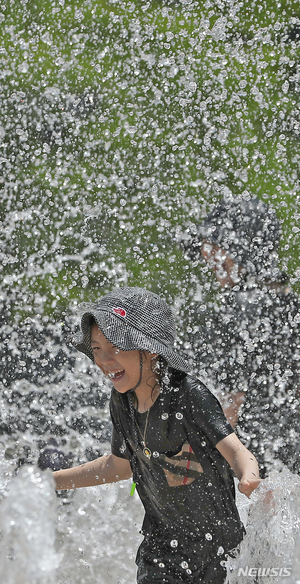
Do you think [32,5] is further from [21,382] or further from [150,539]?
[150,539]

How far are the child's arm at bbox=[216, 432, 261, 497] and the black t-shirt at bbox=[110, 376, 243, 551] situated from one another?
0.08m

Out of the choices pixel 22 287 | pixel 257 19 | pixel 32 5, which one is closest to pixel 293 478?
pixel 22 287

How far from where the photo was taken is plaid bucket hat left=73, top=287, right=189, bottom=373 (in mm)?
1808

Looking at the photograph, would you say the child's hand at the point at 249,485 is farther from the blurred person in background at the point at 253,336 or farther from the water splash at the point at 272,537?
the blurred person in background at the point at 253,336

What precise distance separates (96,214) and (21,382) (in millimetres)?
1502

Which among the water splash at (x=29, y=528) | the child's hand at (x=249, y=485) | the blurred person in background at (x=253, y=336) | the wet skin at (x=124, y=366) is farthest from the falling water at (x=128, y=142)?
the child's hand at (x=249, y=485)

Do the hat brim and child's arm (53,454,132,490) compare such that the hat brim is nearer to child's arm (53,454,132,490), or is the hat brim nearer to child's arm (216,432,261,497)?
child's arm (216,432,261,497)

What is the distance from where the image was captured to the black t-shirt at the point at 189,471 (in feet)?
6.11

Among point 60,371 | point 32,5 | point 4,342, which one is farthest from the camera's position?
point 32,5

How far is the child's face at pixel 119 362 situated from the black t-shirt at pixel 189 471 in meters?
0.10

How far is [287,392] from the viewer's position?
302cm

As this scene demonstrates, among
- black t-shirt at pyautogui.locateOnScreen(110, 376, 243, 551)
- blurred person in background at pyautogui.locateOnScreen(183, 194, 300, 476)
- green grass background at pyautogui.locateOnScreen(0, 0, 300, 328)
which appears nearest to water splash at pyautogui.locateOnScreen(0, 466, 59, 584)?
black t-shirt at pyautogui.locateOnScreen(110, 376, 243, 551)

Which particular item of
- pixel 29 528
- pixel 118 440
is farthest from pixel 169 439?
pixel 29 528

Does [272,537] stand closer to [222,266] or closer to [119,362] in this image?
[119,362]
